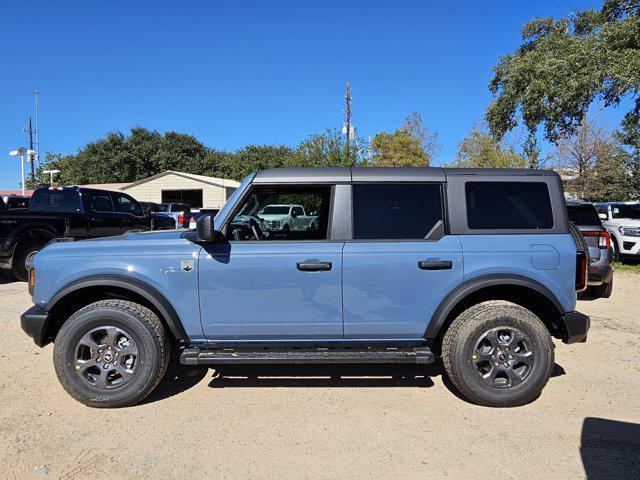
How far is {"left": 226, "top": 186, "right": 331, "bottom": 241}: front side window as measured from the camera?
3.76 meters

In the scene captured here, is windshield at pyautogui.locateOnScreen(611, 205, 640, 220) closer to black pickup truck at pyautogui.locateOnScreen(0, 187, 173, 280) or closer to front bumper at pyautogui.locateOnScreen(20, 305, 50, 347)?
black pickup truck at pyautogui.locateOnScreen(0, 187, 173, 280)

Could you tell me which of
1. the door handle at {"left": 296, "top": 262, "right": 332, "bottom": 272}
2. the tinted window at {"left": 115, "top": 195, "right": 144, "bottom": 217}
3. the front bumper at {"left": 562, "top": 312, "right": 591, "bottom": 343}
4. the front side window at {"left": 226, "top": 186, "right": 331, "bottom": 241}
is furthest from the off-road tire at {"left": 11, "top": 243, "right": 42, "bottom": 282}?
the front bumper at {"left": 562, "top": 312, "right": 591, "bottom": 343}

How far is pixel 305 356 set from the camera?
3502 millimetres

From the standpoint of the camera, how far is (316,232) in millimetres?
4180

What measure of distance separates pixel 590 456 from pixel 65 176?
52184 millimetres

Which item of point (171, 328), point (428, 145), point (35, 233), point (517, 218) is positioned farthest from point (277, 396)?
point (428, 145)

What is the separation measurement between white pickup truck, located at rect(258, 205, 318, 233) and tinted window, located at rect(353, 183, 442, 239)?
0.86 meters

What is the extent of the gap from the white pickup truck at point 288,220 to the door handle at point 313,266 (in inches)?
38.3

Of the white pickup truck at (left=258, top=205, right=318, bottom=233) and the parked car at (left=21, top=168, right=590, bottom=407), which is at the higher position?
the white pickup truck at (left=258, top=205, right=318, bottom=233)

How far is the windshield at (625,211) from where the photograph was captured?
37.1ft

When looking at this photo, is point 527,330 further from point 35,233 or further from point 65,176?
point 65,176

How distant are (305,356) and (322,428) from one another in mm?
539

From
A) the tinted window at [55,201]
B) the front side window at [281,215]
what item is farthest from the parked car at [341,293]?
the tinted window at [55,201]

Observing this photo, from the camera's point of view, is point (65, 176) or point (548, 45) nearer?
point (548, 45)
